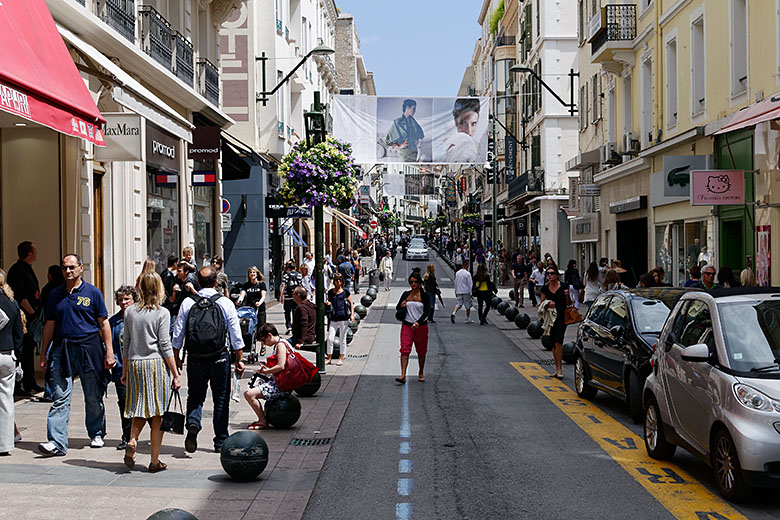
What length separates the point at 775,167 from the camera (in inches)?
645

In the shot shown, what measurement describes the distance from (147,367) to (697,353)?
15.6 feet

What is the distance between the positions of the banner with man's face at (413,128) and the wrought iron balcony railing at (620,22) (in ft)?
Result: 14.0

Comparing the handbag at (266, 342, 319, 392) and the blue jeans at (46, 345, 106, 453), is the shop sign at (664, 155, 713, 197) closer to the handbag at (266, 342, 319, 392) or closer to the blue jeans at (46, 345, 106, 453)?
the handbag at (266, 342, 319, 392)

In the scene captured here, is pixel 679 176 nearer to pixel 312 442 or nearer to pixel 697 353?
pixel 312 442

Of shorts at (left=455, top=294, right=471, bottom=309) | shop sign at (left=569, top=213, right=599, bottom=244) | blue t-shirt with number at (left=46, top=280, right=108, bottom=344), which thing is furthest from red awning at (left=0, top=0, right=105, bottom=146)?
shop sign at (left=569, top=213, right=599, bottom=244)

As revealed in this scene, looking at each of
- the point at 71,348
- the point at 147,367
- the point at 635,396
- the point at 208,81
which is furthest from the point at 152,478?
the point at 208,81

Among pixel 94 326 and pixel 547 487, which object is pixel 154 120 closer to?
pixel 94 326

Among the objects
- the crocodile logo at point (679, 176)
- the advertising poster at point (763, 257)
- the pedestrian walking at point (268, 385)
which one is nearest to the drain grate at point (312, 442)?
the pedestrian walking at point (268, 385)

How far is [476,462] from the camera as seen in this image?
8.81m

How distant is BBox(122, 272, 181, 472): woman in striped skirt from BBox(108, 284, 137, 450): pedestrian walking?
75cm

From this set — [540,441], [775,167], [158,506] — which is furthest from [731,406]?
[775,167]

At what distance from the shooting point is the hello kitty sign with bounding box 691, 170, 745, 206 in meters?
18.0

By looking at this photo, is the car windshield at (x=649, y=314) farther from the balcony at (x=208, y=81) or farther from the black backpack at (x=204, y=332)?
the balcony at (x=208, y=81)

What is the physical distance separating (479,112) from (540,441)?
20.3 m
